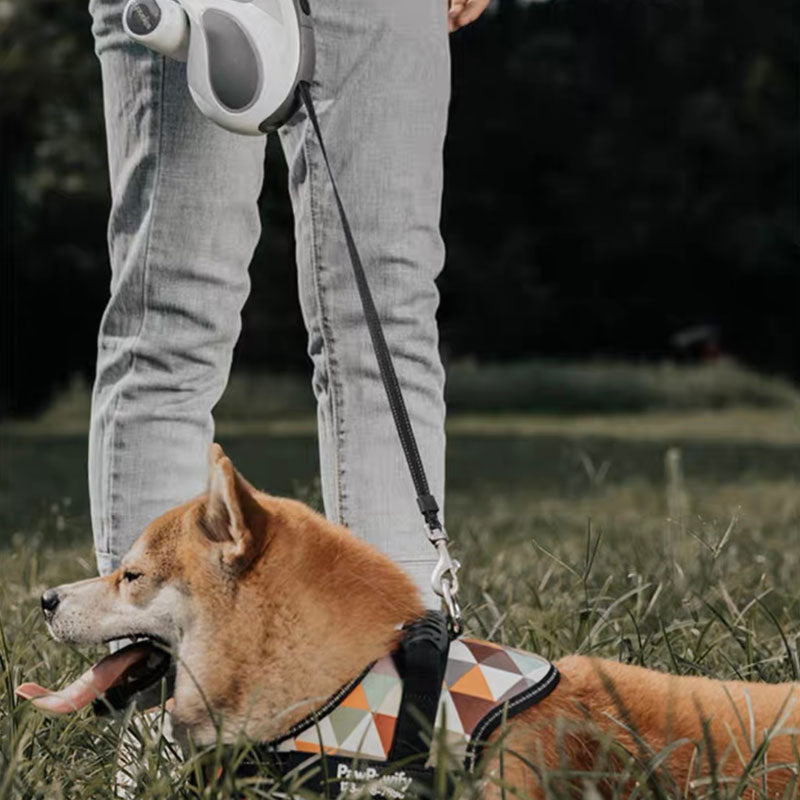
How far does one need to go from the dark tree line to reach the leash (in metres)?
20.8

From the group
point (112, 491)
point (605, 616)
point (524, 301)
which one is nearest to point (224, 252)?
point (112, 491)

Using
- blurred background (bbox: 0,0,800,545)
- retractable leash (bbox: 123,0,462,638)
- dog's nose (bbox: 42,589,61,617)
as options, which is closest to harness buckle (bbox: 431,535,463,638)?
retractable leash (bbox: 123,0,462,638)

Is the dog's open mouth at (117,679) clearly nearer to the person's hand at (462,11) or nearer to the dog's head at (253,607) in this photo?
the dog's head at (253,607)

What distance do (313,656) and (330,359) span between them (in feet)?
2.12

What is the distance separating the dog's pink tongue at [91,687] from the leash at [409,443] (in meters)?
0.49

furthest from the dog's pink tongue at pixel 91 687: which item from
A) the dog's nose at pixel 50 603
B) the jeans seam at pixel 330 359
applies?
the jeans seam at pixel 330 359

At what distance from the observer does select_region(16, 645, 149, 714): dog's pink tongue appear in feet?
6.61

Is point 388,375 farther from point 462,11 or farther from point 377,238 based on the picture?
point 462,11

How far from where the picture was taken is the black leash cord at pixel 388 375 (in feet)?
6.14

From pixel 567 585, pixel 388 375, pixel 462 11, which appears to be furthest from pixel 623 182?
pixel 388 375

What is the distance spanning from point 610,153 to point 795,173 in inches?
132

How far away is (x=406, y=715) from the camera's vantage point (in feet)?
5.64

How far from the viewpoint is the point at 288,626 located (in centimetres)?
179

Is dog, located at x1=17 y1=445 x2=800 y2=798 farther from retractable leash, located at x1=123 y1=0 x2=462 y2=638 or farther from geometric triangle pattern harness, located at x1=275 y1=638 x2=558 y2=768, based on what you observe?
retractable leash, located at x1=123 y1=0 x2=462 y2=638
